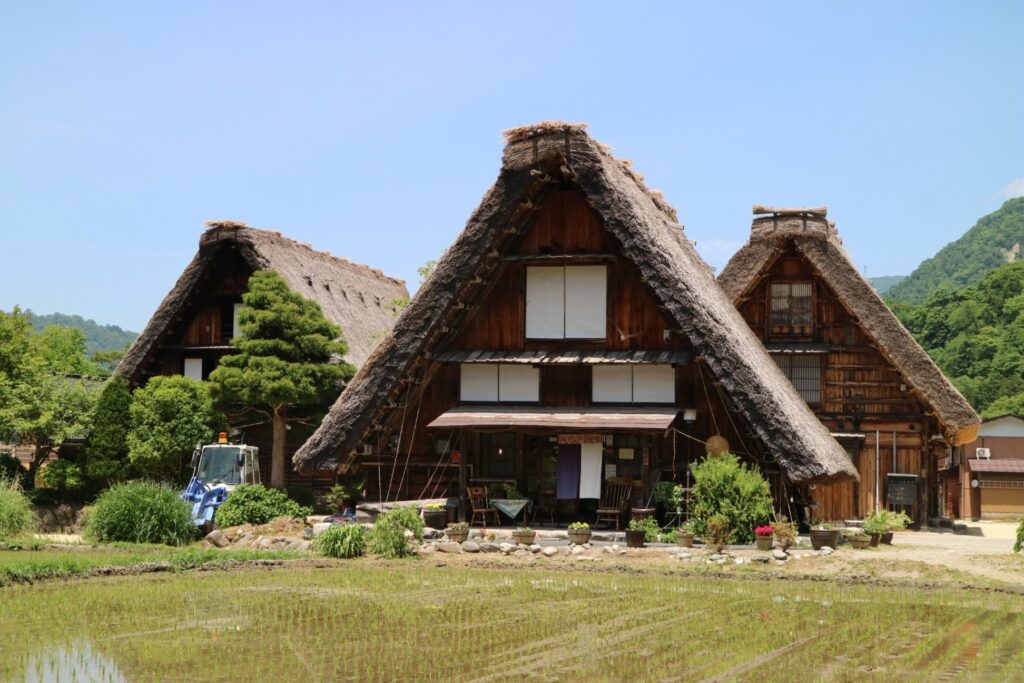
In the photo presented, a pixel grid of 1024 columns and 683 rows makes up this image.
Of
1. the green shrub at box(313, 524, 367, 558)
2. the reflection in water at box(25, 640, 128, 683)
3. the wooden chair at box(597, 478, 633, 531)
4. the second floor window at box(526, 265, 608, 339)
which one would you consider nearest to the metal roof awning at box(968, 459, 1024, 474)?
the wooden chair at box(597, 478, 633, 531)

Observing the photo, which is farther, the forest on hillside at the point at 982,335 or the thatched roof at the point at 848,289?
the forest on hillside at the point at 982,335

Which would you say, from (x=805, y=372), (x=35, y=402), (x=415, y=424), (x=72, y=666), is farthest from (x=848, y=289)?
(x=72, y=666)

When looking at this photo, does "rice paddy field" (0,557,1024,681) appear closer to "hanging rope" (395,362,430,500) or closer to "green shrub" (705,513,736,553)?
"green shrub" (705,513,736,553)

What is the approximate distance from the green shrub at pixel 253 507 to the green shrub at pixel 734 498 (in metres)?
8.61

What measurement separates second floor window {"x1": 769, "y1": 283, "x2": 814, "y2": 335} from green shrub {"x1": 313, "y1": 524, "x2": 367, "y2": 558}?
13107 mm

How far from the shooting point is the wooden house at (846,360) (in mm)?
27531

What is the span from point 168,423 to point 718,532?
47.4 feet

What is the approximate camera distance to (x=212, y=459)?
2627cm

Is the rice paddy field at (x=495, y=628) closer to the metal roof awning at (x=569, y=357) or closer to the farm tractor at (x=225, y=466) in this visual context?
the metal roof awning at (x=569, y=357)

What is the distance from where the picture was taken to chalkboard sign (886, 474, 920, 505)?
27.7 m

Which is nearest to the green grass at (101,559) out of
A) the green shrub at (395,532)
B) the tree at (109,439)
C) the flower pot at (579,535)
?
the green shrub at (395,532)

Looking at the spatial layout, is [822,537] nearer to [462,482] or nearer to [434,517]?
[462,482]

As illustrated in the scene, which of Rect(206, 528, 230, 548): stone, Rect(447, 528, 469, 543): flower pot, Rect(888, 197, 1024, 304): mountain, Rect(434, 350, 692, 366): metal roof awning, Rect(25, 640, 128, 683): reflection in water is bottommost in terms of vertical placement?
Rect(25, 640, 128, 683): reflection in water

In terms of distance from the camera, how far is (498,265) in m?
24.6
